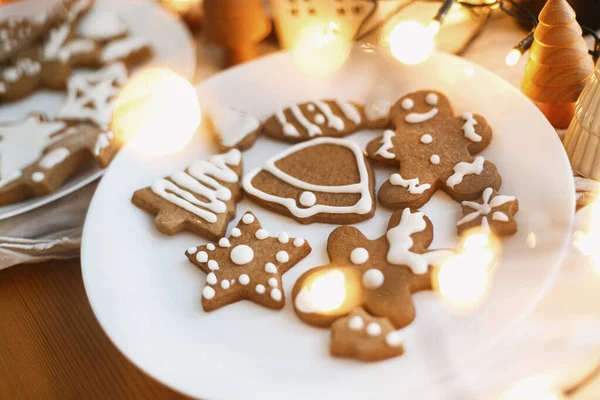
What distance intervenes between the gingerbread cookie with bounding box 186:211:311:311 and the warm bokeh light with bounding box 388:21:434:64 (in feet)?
1.39

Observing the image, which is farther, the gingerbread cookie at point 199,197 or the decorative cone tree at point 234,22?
the decorative cone tree at point 234,22

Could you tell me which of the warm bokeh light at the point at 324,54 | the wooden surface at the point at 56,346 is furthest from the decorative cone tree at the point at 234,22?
the wooden surface at the point at 56,346

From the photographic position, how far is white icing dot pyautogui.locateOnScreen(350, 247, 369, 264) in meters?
0.82

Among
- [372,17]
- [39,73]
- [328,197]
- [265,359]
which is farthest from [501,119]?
[39,73]

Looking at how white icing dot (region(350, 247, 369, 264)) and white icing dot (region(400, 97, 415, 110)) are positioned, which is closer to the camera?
white icing dot (region(350, 247, 369, 264))

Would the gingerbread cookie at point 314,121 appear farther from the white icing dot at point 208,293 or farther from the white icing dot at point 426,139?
the white icing dot at point 208,293

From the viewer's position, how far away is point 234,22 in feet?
3.92

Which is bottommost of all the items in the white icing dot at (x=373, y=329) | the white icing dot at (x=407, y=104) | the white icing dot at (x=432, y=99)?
the white icing dot at (x=373, y=329)

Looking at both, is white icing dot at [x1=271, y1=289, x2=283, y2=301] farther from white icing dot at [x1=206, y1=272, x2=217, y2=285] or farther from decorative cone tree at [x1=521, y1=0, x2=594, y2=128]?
decorative cone tree at [x1=521, y1=0, x2=594, y2=128]

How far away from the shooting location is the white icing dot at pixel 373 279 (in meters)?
0.79

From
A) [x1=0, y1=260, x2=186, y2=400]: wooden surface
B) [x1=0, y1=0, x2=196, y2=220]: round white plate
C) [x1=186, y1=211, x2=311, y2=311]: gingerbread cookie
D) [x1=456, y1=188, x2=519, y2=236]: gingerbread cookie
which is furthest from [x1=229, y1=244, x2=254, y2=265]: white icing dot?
[x1=0, y1=0, x2=196, y2=220]: round white plate

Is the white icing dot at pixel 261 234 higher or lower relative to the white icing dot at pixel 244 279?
higher

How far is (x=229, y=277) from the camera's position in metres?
0.84

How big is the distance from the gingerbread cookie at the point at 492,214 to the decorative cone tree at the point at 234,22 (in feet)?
2.01
